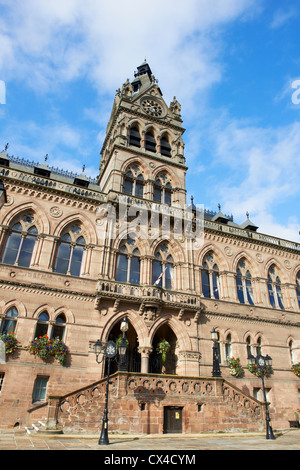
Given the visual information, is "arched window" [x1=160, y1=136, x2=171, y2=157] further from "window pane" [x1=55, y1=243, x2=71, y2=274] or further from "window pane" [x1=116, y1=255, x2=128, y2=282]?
"window pane" [x1=55, y1=243, x2=71, y2=274]

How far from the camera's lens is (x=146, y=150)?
30.2 meters

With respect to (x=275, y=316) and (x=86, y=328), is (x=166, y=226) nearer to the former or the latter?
(x=86, y=328)

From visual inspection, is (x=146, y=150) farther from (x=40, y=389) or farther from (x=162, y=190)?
(x=40, y=389)

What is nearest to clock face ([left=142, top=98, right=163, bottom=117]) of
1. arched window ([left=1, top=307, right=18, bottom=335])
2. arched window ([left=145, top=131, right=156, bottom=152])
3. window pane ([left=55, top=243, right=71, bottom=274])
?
arched window ([left=145, top=131, right=156, bottom=152])

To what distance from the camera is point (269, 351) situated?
25.4 metres

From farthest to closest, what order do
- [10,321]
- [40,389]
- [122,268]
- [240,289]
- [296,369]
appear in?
[240,289] → [296,369] → [122,268] → [10,321] → [40,389]

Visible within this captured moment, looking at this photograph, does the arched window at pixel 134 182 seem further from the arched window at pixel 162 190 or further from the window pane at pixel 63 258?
the window pane at pixel 63 258

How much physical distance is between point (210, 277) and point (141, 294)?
24.6ft

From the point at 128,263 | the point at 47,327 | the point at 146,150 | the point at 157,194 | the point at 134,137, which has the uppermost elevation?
the point at 134,137

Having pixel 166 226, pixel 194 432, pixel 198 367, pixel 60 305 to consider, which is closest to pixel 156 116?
pixel 166 226

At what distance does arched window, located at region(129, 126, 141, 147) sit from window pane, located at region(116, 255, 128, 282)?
11858 mm

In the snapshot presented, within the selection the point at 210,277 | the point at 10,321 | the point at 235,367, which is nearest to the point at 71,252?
the point at 10,321

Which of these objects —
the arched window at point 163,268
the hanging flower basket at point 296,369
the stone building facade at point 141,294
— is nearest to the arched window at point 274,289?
the stone building facade at point 141,294

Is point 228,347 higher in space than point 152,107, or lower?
lower
